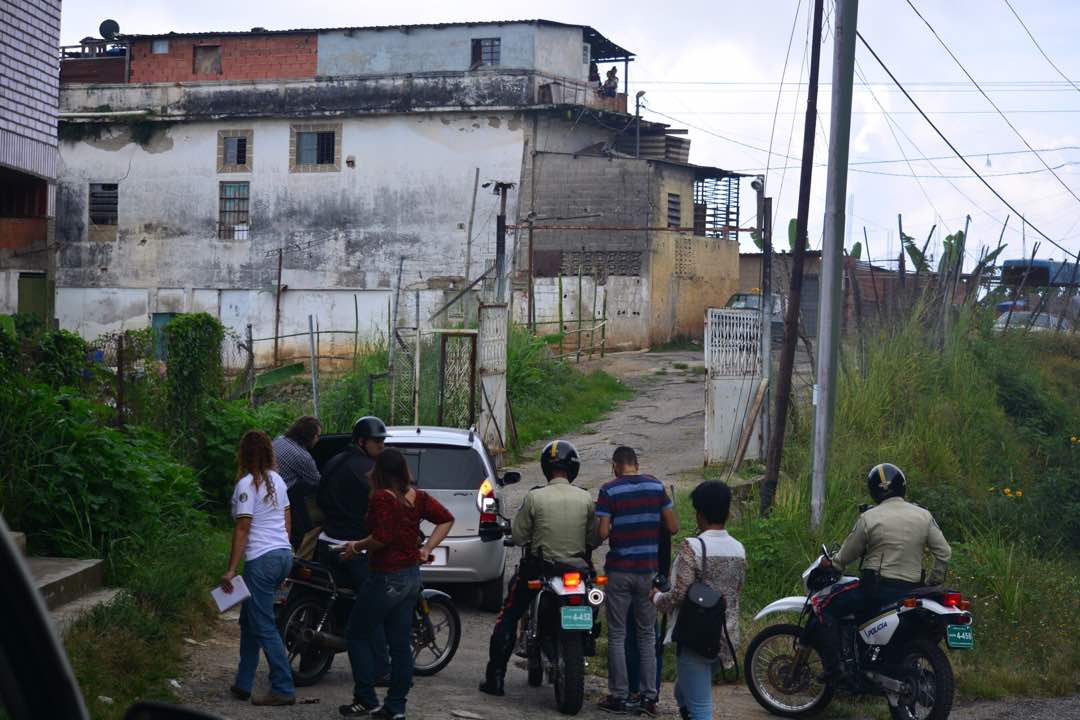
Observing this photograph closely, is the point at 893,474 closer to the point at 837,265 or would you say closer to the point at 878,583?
the point at 878,583

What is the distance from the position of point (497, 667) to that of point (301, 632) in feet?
4.35

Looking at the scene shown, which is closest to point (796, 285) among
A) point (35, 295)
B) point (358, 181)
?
point (35, 295)

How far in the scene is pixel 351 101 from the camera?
132ft

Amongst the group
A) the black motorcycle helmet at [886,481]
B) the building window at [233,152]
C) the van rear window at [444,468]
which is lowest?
the van rear window at [444,468]

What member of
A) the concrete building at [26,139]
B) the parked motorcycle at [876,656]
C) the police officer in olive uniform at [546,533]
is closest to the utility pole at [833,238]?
the parked motorcycle at [876,656]

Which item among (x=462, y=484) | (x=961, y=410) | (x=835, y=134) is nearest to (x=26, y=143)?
(x=462, y=484)

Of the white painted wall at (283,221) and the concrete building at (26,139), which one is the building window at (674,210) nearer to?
the white painted wall at (283,221)

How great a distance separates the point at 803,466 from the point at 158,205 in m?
30.9

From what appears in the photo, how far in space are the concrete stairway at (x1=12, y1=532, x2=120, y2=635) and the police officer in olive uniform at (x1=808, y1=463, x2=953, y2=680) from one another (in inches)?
197

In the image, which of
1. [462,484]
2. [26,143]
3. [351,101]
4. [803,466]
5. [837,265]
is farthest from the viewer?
[351,101]

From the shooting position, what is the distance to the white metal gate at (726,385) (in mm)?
18375

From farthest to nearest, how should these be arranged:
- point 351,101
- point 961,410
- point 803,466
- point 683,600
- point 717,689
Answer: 1. point 351,101
2. point 961,410
3. point 803,466
4. point 717,689
5. point 683,600

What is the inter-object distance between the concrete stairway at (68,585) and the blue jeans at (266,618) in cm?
120

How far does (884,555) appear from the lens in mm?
8336
